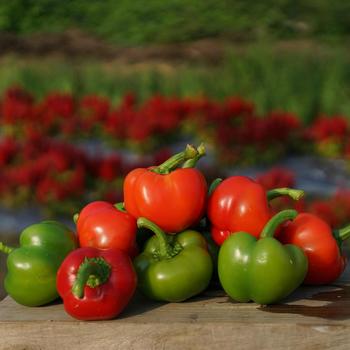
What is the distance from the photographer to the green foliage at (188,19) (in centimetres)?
955

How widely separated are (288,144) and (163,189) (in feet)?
12.8

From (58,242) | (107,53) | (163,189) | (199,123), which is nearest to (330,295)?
(163,189)

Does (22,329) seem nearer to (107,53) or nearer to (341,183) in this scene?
(341,183)

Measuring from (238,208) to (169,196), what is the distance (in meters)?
0.17

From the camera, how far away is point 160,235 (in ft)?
7.03

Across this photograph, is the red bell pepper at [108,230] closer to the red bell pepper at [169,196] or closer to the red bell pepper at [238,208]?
the red bell pepper at [169,196]

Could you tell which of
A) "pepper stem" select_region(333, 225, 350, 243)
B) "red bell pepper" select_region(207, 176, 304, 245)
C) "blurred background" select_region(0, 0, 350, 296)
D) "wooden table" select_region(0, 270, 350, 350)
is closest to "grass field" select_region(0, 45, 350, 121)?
"blurred background" select_region(0, 0, 350, 296)

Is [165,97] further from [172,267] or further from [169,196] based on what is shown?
[172,267]

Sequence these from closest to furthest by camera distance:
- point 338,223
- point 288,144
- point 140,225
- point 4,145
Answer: point 140,225
point 338,223
point 4,145
point 288,144

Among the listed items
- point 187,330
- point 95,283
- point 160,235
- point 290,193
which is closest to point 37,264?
point 95,283

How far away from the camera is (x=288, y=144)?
19.8 ft

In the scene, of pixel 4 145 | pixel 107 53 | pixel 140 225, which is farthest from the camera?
pixel 107 53

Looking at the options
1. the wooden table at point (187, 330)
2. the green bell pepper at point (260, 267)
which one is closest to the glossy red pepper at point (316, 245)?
the green bell pepper at point (260, 267)

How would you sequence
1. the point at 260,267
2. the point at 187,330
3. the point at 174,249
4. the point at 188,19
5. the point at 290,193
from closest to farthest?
the point at 187,330 < the point at 260,267 < the point at 174,249 < the point at 290,193 < the point at 188,19
